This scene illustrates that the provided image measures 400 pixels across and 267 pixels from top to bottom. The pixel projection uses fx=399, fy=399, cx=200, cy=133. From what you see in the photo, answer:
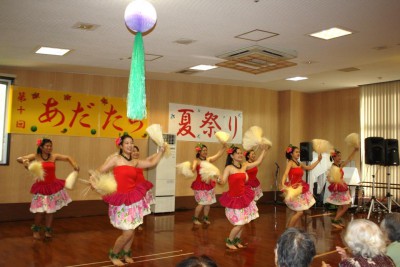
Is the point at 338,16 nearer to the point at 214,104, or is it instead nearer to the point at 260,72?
the point at 260,72

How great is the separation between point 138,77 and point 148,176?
5265mm

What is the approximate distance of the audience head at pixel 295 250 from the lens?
6.01 feet

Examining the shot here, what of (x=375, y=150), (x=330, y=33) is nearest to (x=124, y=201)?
(x=330, y=33)

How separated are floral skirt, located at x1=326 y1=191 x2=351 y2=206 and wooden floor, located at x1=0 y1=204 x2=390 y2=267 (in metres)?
0.47

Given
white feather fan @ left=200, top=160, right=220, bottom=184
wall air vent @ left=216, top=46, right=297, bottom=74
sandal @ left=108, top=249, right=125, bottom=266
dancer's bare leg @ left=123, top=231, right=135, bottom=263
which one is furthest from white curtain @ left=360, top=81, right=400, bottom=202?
sandal @ left=108, top=249, right=125, bottom=266

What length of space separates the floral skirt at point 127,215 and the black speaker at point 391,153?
540 cm

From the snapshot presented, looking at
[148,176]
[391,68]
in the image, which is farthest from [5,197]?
[391,68]

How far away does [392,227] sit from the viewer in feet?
8.38

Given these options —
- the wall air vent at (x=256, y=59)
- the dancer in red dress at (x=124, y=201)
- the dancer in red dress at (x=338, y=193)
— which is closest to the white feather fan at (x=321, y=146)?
the dancer in red dress at (x=338, y=193)

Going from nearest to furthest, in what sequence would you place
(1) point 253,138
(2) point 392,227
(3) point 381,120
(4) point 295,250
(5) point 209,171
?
1. (4) point 295,250
2. (2) point 392,227
3. (5) point 209,171
4. (1) point 253,138
5. (3) point 381,120

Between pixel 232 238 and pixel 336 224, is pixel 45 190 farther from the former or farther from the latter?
pixel 336 224

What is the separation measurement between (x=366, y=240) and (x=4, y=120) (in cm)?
682

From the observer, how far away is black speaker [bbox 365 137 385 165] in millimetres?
7730

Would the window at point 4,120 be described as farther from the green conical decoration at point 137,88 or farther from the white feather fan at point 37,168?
the green conical decoration at point 137,88
